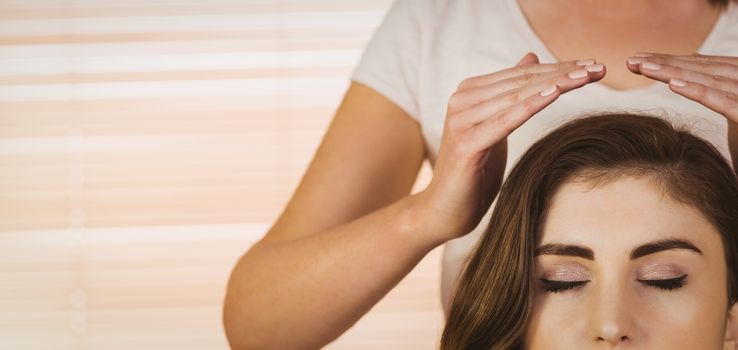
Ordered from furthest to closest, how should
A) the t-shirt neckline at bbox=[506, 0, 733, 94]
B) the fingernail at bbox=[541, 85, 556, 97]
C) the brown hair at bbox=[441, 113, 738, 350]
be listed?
the t-shirt neckline at bbox=[506, 0, 733, 94]
the brown hair at bbox=[441, 113, 738, 350]
the fingernail at bbox=[541, 85, 556, 97]

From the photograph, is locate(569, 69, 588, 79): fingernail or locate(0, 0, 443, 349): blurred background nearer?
locate(569, 69, 588, 79): fingernail

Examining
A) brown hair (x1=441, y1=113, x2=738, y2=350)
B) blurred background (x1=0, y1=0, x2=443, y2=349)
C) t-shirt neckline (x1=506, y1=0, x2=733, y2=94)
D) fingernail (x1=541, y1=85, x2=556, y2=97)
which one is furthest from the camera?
blurred background (x1=0, y1=0, x2=443, y2=349)

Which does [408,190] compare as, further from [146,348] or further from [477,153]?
[146,348]

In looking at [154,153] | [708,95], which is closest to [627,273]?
[708,95]

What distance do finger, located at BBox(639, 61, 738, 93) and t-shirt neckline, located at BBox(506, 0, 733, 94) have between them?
0.69 feet

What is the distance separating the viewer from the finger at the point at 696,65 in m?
0.98

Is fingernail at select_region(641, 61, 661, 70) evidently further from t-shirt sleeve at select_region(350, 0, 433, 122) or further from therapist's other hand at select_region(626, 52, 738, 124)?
t-shirt sleeve at select_region(350, 0, 433, 122)

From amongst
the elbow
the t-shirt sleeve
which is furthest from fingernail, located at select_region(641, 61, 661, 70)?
the elbow

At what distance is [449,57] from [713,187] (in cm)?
38

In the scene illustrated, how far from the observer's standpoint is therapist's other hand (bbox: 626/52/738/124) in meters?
0.97

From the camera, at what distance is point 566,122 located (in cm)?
120

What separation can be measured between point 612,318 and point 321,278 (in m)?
0.34

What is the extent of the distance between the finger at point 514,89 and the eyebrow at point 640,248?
17 centimetres

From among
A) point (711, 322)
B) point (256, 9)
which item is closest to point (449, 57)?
point (711, 322)
